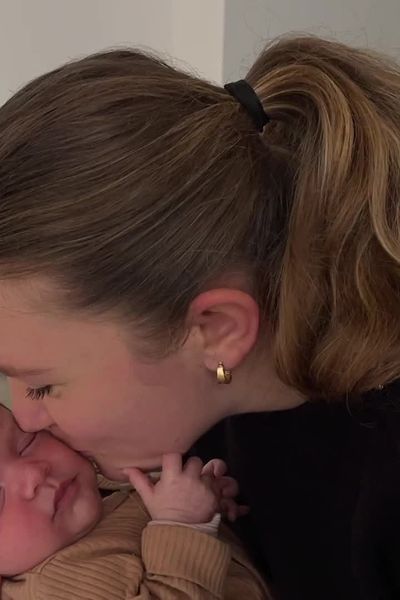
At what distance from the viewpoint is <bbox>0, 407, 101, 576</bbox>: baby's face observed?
999mm

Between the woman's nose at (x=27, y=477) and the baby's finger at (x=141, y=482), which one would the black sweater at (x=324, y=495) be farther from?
the woman's nose at (x=27, y=477)

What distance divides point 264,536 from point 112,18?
3.28 feet

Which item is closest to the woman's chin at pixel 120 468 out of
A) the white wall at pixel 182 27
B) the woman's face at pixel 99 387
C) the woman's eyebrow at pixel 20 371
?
the woman's face at pixel 99 387

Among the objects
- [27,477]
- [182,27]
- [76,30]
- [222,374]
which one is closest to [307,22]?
[182,27]

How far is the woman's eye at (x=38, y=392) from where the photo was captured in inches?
35.7

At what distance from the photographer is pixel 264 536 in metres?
1.07

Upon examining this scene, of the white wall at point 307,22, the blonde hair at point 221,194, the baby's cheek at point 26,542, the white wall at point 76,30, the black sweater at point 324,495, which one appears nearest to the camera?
the blonde hair at point 221,194

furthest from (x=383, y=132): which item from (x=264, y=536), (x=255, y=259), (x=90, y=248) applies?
(x=264, y=536)

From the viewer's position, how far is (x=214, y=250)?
822 mm

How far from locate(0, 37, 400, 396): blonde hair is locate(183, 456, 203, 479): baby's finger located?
0.71ft

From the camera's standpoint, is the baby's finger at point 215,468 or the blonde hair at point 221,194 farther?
the baby's finger at point 215,468

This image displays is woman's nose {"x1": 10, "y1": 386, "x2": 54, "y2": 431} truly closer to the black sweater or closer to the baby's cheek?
the baby's cheek

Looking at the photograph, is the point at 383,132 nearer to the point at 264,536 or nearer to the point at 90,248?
the point at 90,248

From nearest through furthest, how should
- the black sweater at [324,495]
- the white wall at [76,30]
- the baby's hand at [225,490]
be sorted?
1. the black sweater at [324,495]
2. the baby's hand at [225,490]
3. the white wall at [76,30]
